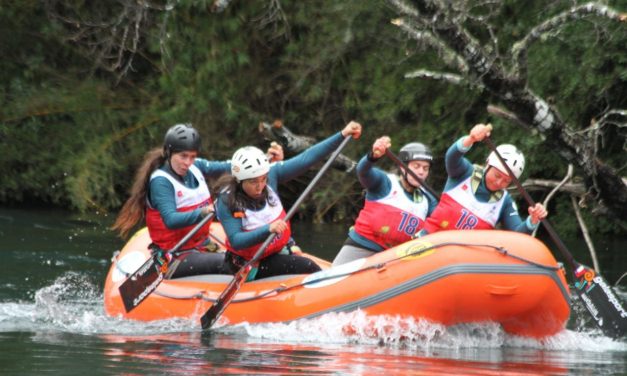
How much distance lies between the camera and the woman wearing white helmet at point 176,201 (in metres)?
8.80

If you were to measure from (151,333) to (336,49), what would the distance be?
22.7 ft

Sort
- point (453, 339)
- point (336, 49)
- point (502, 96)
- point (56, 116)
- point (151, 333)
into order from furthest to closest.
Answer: point (56, 116) < point (336, 49) < point (502, 96) < point (151, 333) < point (453, 339)

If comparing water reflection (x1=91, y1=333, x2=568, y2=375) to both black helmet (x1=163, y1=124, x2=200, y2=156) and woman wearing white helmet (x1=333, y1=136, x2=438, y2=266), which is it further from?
black helmet (x1=163, y1=124, x2=200, y2=156)

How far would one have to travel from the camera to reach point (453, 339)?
25.9 feet

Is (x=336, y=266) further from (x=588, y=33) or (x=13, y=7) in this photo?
(x=13, y=7)

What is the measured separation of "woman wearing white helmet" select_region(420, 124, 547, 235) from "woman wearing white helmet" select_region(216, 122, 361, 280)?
77 centimetres

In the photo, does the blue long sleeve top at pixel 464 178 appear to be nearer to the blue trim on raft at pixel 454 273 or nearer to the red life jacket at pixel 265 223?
the blue trim on raft at pixel 454 273

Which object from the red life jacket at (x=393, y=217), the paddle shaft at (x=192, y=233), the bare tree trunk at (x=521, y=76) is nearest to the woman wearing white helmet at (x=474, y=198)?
the red life jacket at (x=393, y=217)

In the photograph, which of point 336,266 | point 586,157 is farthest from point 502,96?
point 336,266

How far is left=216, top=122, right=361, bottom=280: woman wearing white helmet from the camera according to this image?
8.19 meters

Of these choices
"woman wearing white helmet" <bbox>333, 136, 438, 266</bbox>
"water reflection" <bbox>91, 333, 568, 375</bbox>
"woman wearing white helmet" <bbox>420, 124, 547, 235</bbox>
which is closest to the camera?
"water reflection" <bbox>91, 333, 568, 375</bbox>

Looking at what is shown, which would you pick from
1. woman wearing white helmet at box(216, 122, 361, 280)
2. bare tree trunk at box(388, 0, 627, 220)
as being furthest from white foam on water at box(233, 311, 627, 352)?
bare tree trunk at box(388, 0, 627, 220)

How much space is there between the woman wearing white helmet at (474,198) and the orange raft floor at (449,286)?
67cm

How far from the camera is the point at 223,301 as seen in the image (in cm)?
843
